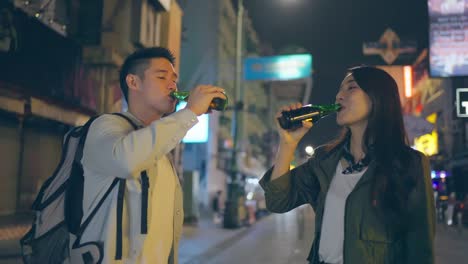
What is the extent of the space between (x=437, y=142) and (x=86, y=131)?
3533cm

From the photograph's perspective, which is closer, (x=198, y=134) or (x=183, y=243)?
(x=183, y=243)

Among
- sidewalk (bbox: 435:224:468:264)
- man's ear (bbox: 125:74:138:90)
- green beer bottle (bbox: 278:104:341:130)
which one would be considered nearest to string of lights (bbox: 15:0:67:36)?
man's ear (bbox: 125:74:138:90)

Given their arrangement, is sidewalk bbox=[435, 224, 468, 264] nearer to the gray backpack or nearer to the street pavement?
the street pavement

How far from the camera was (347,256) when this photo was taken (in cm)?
218

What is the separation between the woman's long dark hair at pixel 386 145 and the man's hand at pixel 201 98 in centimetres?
84

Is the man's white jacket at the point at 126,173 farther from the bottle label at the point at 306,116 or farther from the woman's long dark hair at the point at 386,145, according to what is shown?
the woman's long dark hair at the point at 386,145

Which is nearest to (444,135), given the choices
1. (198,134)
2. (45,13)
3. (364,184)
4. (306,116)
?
(198,134)

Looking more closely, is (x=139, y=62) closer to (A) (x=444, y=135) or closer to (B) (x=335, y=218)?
(B) (x=335, y=218)

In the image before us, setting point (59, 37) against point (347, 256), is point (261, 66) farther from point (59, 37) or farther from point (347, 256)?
point (347, 256)

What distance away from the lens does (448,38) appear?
49.5 ft

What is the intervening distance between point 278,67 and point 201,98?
17034mm

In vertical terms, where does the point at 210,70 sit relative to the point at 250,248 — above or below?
above

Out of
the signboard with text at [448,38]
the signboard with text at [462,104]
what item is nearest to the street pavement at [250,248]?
the signboard with text at [462,104]

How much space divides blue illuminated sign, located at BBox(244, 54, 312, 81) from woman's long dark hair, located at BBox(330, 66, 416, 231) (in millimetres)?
16333
